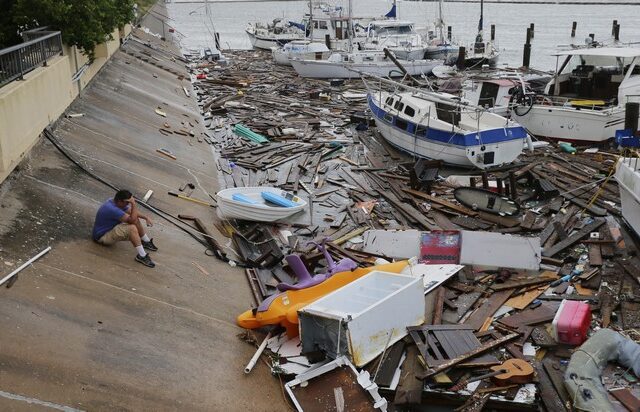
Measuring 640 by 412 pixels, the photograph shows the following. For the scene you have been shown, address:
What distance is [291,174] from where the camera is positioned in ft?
75.8

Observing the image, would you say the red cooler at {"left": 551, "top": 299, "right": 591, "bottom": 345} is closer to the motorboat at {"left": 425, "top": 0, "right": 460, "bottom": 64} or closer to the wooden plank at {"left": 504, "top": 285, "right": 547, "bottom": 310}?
the wooden plank at {"left": 504, "top": 285, "right": 547, "bottom": 310}

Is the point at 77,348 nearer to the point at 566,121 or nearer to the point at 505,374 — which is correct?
the point at 505,374

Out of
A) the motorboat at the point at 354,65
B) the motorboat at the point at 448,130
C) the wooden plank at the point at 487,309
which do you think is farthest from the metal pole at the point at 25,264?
the motorboat at the point at 354,65

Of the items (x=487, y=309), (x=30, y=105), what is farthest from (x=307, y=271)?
(x=30, y=105)

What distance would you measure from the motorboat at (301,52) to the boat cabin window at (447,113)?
83.5 feet

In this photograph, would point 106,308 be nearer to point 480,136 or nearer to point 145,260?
point 145,260

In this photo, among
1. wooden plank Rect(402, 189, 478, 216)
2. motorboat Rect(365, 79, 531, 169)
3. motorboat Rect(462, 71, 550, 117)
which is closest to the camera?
wooden plank Rect(402, 189, 478, 216)

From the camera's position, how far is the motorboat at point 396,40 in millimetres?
48219

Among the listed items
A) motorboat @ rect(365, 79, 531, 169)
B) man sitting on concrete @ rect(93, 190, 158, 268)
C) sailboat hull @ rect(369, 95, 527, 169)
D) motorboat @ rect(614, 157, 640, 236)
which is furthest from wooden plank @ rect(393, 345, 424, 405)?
motorboat @ rect(365, 79, 531, 169)

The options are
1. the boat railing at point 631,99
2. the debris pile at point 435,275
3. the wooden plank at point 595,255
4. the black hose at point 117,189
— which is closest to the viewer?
the debris pile at point 435,275

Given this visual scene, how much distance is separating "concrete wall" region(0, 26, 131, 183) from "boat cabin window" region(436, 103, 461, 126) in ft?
46.2

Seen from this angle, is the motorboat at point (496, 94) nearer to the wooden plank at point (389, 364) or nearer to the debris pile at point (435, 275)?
the debris pile at point (435, 275)

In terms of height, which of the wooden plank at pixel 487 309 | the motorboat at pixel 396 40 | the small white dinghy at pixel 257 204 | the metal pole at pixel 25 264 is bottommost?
the wooden plank at pixel 487 309

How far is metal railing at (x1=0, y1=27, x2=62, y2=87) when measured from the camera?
13172 mm
